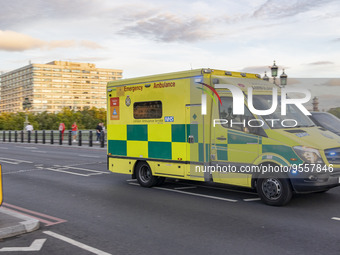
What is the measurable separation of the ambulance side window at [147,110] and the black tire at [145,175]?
49.4 inches

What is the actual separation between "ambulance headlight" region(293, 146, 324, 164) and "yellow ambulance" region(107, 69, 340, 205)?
2 centimetres

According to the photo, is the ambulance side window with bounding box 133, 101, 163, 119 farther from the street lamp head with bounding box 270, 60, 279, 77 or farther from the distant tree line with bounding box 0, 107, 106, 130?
the distant tree line with bounding box 0, 107, 106, 130

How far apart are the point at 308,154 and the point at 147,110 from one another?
4.37 meters

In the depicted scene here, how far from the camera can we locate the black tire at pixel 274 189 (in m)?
7.96

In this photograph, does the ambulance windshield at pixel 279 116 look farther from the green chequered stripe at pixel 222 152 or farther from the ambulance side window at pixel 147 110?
the ambulance side window at pixel 147 110

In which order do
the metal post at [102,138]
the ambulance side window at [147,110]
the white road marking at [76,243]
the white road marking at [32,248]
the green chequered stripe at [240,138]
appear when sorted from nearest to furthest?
the white road marking at [76,243]
the white road marking at [32,248]
the green chequered stripe at [240,138]
the ambulance side window at [147,110]
the metal post at [102,138]

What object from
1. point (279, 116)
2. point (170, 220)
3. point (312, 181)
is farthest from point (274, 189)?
point (170, 220)

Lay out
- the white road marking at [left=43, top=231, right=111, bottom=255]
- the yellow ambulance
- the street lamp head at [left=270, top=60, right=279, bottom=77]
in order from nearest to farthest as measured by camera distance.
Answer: the white road marking at [left=43, top=231, right=111, bottom=255]
the yellow ambulance
the street lamp head at [left=270, top=60, right=279, bottom=77]

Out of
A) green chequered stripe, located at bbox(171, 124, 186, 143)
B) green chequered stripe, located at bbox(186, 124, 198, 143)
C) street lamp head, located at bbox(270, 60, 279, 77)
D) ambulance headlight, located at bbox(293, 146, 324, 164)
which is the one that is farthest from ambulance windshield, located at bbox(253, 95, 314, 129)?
street lamp head, located at bbox(270, 60, 279, 77)

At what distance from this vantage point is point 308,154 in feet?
25.3

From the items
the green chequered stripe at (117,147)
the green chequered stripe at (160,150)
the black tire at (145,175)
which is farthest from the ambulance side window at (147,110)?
the black tire at (145,175)

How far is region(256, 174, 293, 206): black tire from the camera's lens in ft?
26.1

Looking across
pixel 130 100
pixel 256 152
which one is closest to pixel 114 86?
pixel 130 100

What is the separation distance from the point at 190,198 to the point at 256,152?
193cm
